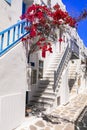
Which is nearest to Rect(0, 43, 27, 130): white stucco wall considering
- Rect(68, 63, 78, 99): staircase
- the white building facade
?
the white building facade

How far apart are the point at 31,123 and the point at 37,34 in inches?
148

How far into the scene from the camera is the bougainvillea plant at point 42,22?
23.2ft

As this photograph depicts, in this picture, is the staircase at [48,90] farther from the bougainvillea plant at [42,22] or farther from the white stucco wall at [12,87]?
the bougainvillea plant at [42,22]

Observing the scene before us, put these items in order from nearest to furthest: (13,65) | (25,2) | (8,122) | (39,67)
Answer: (8,122) < (13,65) < (25,2) < (39,67)

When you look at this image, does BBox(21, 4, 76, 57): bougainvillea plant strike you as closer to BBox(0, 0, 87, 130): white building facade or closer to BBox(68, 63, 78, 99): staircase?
BBox(0, 0, 87, 130): white building facade

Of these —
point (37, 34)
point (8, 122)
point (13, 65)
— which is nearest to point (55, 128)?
point (8, 122)

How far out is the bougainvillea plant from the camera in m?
7.07

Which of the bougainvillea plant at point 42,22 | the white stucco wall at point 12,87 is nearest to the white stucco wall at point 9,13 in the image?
the bougainvillea plant at point 42,22

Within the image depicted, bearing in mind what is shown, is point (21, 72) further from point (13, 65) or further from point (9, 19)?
point (9, 19)

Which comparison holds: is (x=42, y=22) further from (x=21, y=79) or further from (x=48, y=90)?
(x=48, y=90)

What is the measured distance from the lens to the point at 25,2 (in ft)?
32.2

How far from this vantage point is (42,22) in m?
7.15

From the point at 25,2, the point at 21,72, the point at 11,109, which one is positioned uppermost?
the point at 25,2

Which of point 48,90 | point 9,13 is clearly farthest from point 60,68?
point 9,13
